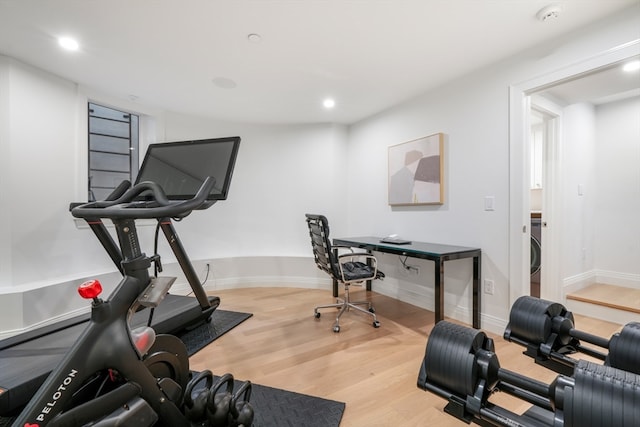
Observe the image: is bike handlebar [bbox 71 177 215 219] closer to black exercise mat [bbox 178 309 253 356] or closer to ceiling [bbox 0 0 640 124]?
ceiling [bbox 0 0 640 124]

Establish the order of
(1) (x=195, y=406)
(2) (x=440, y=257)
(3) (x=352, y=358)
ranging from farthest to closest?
(2) (x=440, y=257) < (3) (x=352, y=358) < (1) (x=195, y=406)

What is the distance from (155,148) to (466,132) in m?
2.74

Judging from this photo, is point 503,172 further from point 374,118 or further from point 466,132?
point 374,118

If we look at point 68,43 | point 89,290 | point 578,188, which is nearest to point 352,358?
point 89,290

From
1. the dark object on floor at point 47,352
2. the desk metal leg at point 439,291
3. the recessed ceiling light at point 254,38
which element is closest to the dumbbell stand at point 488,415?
the desk metal leg at point 439,291

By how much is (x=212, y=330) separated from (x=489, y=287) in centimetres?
255

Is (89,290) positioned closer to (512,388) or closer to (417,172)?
(512,388)

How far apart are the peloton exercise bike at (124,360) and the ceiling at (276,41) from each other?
140cm

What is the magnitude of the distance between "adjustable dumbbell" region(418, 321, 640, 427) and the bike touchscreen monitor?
1.37m

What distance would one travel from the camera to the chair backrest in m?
2.64

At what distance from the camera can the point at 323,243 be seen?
2.72 m

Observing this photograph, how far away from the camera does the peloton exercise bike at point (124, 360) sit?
0.90 m

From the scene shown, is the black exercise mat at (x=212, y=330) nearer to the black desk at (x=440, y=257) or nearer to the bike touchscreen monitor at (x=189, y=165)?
the bike touchscreen monitor at (x=189, y=165)

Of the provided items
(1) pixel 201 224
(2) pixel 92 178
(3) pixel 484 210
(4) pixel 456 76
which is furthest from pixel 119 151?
(3) pixel 484 210
